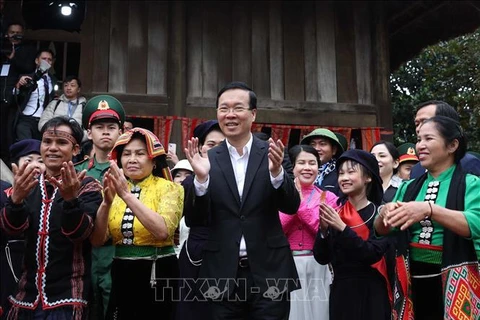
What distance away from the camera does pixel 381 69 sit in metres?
9.26

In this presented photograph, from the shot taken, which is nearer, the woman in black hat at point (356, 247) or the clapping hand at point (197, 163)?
the clapping hand at point (197, 163)

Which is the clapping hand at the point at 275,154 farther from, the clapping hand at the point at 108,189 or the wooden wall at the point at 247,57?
the wooden wall at the point at 247,57

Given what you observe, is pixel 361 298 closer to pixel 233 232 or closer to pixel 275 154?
pixel 233 232

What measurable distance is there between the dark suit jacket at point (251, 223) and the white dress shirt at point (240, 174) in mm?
36

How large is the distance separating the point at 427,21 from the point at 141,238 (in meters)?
7.18

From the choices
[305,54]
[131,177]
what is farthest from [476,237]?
[305,54]

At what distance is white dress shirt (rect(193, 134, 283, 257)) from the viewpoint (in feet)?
12.6

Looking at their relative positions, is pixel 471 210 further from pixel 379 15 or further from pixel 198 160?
pixel 379 15

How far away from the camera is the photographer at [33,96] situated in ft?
24.9

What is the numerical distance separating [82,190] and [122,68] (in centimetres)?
463

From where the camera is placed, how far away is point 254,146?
4.16m

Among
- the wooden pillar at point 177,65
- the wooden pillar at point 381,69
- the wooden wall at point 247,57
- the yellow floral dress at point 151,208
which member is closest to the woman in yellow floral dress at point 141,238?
the yellow floral dress at point 151,208

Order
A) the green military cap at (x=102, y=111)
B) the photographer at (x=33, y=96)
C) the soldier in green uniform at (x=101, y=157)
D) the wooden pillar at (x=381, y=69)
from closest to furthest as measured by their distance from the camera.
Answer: the soldier in green uniform at (x=101, y=157)
the green military cap at (x=102, y=111)
the photographer at (x=33, y=96)
the wooden pillar at (x=381, y=69)

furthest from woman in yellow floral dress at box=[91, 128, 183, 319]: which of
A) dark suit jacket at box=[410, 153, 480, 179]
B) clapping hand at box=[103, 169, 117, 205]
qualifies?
dark suit jacket at box=[410, 153, 480, 179]
